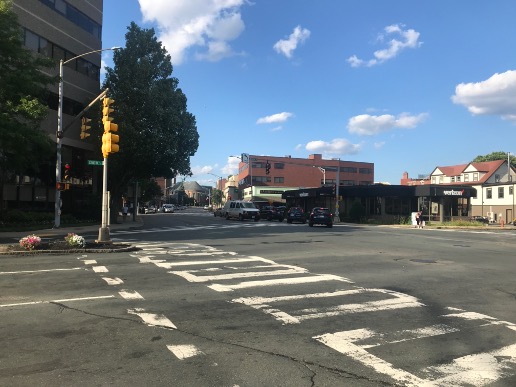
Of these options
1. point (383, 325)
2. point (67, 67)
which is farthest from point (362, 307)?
point (67, 67)

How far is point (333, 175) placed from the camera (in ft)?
372

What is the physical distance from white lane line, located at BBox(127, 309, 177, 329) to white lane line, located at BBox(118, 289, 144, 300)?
909 mm

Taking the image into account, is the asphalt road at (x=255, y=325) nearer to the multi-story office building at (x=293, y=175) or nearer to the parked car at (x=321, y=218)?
the parked car at (x=321, y=218)

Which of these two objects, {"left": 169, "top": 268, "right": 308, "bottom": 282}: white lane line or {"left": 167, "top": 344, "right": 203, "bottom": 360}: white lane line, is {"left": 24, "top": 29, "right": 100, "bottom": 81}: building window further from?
{"left": 167, "top": 344, "right": 203, "bottom": 360}: white lane line

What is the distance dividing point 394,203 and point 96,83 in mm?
34597

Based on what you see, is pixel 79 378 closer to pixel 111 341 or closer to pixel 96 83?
pixel 111 341

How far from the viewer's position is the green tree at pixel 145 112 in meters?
34.3

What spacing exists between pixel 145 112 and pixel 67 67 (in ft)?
A: 22.5

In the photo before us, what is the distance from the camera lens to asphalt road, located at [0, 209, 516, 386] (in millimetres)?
4582

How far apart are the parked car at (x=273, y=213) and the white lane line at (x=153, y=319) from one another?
39546 mm

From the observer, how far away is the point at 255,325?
6.30 metres

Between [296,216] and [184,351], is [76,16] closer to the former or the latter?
[296,216]

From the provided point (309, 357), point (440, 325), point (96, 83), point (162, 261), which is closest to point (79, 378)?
point (309, 357)

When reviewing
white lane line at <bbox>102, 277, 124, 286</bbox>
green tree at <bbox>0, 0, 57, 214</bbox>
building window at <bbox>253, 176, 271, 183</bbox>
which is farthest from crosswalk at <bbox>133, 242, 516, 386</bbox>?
building window at <bbox>253, 176, 271, 183</bbox>
